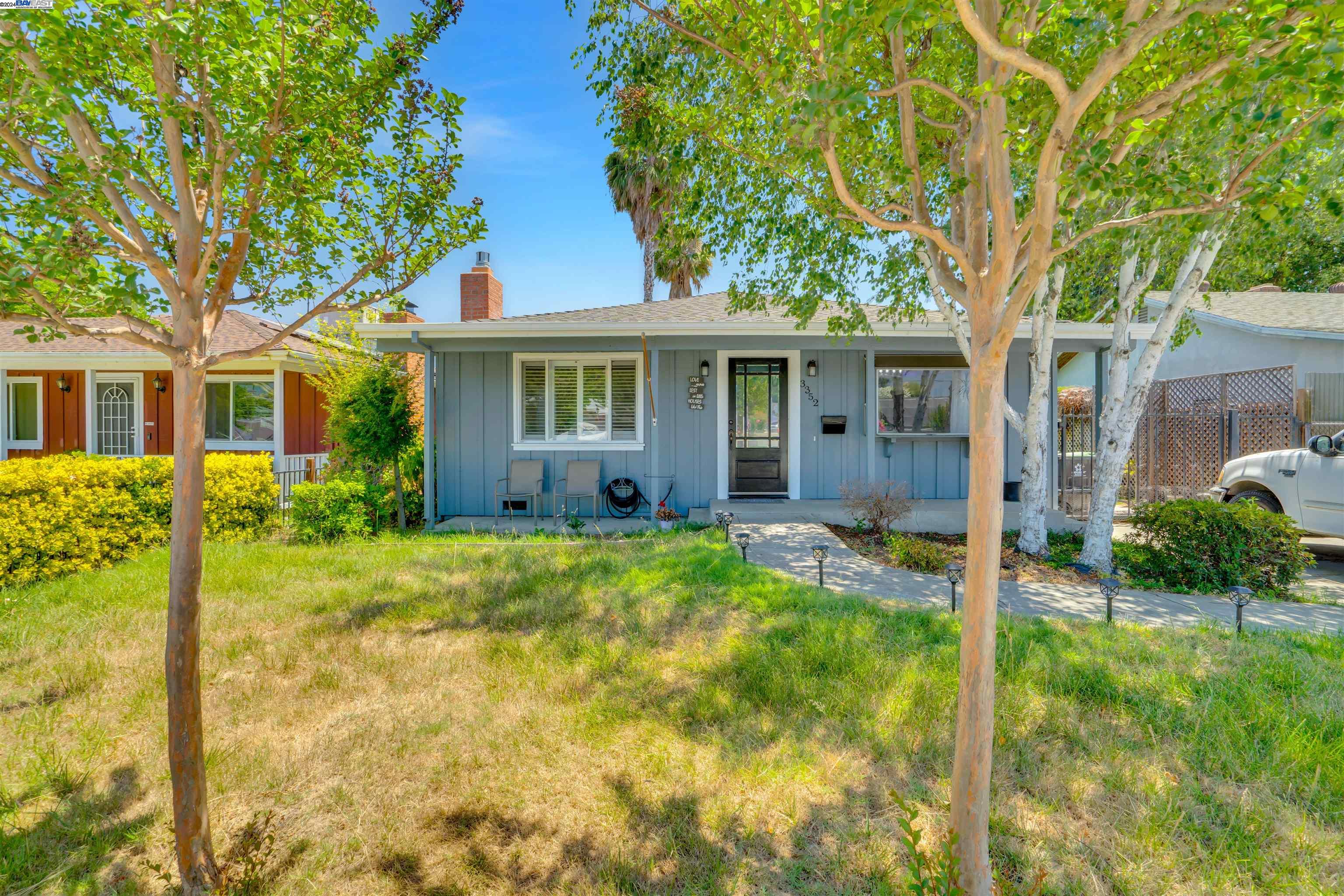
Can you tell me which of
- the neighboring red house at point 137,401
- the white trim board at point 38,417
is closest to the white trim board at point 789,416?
the neighboring red house at point 137,401

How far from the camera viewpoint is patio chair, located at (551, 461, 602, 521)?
855 centimetres

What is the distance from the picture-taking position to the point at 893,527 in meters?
7.82

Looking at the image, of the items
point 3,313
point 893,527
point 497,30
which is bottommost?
point 893,527

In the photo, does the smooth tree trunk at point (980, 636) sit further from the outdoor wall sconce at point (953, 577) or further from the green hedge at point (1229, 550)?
the green hedge at point (1229, 550)

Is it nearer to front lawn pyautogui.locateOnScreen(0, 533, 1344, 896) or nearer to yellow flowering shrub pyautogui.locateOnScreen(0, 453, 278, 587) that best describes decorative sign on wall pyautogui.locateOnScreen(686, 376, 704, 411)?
front lawn pyautogui.locateOnScreen(0, 533, 1344, 896)

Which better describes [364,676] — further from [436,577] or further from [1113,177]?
[1113,177]

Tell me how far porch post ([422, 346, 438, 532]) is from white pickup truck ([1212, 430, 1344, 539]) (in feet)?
29.8

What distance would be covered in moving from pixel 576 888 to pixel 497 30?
681 centimetres

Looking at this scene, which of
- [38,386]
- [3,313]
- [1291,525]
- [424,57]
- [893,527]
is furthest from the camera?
[38,386]

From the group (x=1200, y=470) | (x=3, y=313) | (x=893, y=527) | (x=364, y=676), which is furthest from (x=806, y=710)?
(x=1200, y=470)

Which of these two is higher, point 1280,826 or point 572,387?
point 572,387

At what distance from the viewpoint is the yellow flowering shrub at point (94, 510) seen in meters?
5.16

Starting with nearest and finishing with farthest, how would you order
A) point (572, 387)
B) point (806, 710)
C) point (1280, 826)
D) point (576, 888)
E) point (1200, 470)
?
1. point (576, 888)
2. point (1280, 826)
3. point (806, 710)
4. point (572, 387)
5. point (1200, 470)

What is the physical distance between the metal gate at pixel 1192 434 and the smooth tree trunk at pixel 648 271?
36.1 ft
